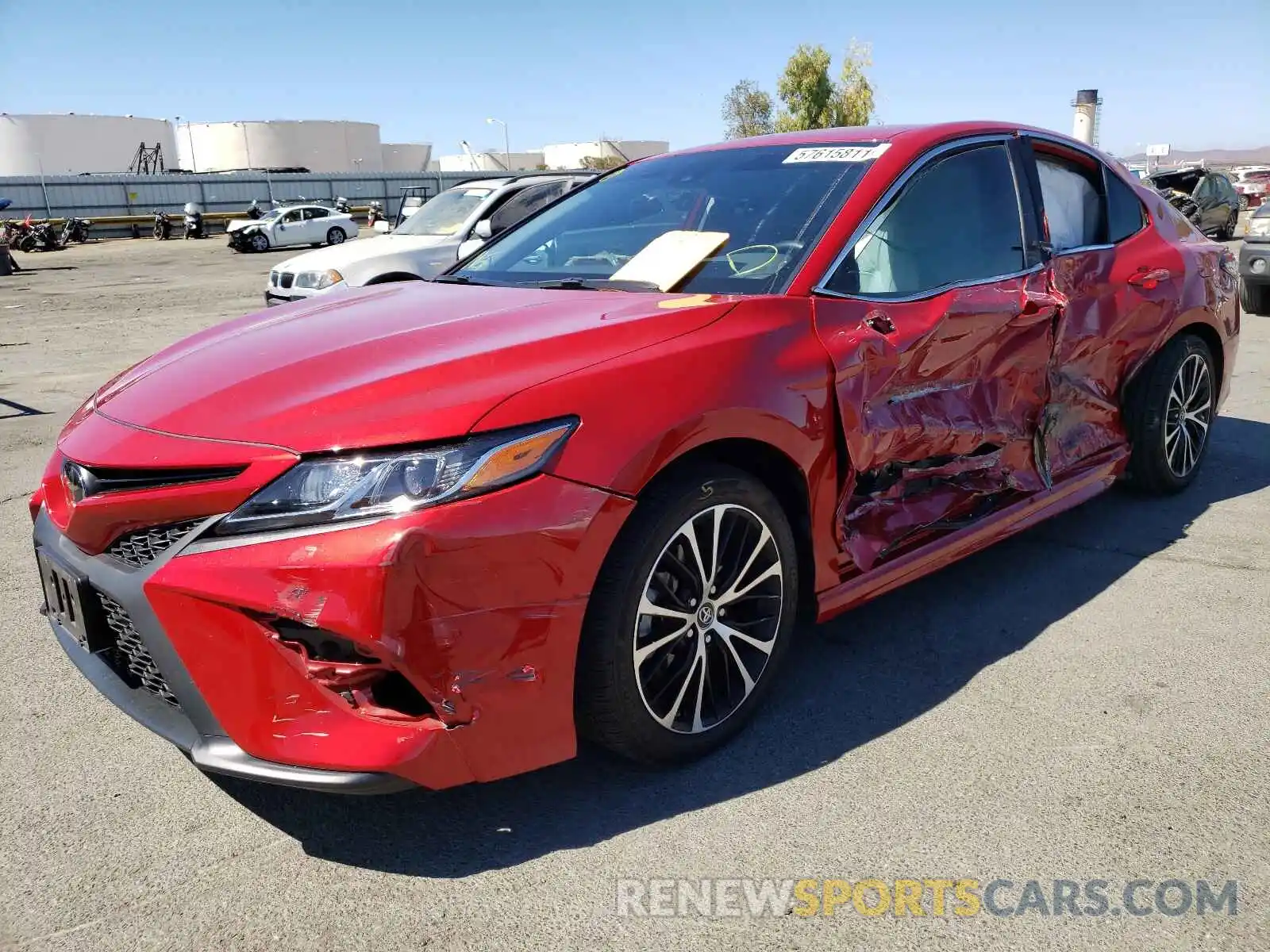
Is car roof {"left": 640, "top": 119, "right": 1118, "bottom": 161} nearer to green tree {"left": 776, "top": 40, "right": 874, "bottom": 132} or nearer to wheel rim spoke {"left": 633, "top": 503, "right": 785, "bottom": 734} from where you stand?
wheel rim spoke {"left": 633, "top": 503, "right": 785, "bottom": 734}

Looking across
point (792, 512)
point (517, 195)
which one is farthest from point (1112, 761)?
point (517, 195)

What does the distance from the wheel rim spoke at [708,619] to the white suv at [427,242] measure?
301 inches

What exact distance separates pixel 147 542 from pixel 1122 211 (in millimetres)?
4042

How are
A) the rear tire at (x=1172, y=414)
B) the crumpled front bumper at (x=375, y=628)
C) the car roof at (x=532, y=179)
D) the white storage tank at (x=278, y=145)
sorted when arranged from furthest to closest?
the white storage tank at (x=278, y=145)
the car roof at (x=532, y=179)
the rear tire at (x=1172, y=414)
the crumpled front bumper at (x=375, y=628)

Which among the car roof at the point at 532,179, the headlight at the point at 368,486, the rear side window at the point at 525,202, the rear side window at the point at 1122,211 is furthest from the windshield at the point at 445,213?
the headlight at the point at 368,486

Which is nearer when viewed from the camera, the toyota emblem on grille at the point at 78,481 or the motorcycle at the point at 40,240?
the toyota emblem on grille at the point at 78,481

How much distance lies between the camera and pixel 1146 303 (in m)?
4.23

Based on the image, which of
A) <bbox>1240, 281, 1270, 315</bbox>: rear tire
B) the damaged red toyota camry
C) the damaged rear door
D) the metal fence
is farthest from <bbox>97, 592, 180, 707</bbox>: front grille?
A: the metal fence

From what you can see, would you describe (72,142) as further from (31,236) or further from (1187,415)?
(1187,415)

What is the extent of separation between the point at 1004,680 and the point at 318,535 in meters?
2.15

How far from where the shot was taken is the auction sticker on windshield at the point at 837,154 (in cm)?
329

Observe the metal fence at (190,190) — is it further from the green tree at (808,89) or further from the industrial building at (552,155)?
the industrial building at (552,155)

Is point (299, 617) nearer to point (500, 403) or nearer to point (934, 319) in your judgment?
point (500, 403)

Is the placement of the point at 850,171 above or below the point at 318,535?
above
